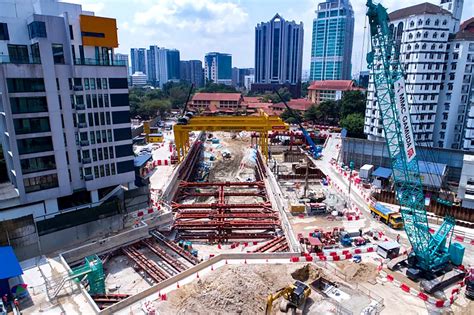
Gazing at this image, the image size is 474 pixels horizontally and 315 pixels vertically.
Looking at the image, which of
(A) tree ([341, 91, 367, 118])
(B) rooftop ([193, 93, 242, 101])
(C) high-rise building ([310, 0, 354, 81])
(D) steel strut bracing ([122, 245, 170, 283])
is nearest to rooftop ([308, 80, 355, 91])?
(B) rooftop ([193, 93, 242, 101])

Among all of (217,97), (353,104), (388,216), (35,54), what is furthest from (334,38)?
(35,54)

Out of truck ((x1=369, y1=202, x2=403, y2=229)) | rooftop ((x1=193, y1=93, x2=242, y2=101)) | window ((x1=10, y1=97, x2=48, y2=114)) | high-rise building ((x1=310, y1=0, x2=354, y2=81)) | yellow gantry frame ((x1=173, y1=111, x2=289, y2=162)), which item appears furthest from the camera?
high-rise building ((x1=310, y1=0, x2=354, y2=81))

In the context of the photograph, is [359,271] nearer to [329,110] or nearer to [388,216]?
[388,216]

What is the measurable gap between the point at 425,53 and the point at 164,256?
49910mm

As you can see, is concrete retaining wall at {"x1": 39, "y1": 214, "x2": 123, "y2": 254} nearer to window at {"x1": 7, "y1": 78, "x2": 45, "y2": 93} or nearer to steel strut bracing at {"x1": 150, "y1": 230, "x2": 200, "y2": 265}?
steel strut bracing at {"x1": 150, "y1": 230, "x2": 200, "y2": 265}

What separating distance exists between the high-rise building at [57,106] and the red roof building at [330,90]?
10205 centimetres

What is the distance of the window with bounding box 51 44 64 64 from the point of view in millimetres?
28123

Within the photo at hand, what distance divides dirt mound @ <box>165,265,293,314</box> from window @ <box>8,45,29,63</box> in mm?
24439

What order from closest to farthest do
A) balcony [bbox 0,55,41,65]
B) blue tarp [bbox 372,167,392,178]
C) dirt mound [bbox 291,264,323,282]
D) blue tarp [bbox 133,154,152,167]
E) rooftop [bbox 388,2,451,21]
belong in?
dirt mound [bbox 291,264,323,282] → balcony [bbox 0,55,41,65] → blue tarp [bbox 133,154,152,167] → blue tarp [bbox 372,167,392,178] → rooftop [bbox 388,2,451,21]

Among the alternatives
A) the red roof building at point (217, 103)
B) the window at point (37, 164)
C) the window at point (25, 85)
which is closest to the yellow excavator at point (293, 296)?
the window at point (37, 164)

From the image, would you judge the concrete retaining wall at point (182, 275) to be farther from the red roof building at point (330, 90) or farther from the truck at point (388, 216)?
the red roof building at point (330, 90)

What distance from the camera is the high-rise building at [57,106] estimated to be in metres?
26.5

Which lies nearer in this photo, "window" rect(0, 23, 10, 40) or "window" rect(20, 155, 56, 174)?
"window" rect(0, 23, 10, 40)

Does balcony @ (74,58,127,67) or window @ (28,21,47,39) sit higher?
window @ (28,21,47,39)
